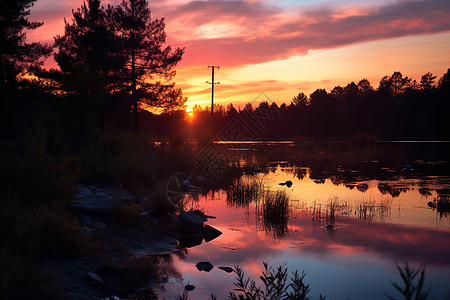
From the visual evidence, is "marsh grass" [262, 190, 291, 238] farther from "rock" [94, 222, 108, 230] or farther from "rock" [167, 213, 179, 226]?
"rock" [94, 222, 108, 230]

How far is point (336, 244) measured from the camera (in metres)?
8.81

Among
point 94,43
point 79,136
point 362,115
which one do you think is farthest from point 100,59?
point 362,115

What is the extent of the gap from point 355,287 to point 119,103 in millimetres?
24360

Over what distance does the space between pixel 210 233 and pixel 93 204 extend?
316 centimetres

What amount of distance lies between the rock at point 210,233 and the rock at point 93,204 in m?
2.52

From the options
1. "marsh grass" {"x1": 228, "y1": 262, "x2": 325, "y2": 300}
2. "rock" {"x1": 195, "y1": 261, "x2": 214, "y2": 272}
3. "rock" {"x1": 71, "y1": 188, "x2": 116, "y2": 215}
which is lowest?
"rock" {"x1": 195, "y1": 261, "x2": 214, "y2": 272}

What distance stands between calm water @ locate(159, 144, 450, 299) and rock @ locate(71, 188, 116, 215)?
247 centimetres

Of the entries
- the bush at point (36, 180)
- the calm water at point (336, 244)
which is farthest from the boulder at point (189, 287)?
the bush at point (36, 180)

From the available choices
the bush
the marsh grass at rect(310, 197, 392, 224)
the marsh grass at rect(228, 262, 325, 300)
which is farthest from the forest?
the marsh grass at rect(310, 197, 392, 224)

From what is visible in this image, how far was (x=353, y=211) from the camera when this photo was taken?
12125 mm

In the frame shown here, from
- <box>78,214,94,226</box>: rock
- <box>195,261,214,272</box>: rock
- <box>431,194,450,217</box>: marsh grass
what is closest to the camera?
<box>195,261,214,272</box>: rock

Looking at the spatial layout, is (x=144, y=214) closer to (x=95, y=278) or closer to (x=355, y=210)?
(x=95, y=278)

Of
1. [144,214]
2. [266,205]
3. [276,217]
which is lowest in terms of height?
[276,217]

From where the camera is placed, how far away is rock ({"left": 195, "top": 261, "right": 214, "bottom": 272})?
284 inches
